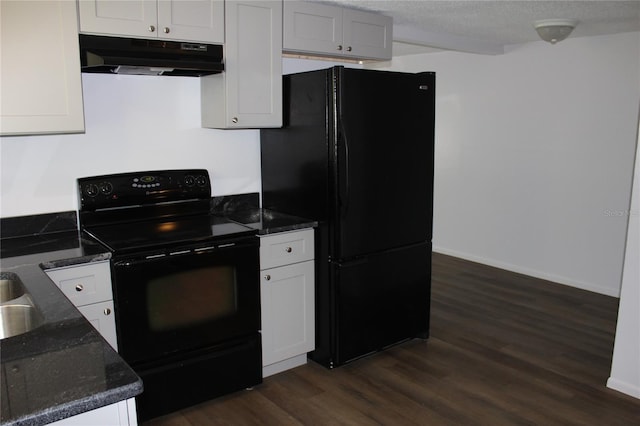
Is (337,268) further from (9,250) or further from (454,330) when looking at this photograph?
(9,250)

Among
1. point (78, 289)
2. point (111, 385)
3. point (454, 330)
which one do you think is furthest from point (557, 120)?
point (111, 385)

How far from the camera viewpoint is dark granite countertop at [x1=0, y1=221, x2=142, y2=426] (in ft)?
3.54


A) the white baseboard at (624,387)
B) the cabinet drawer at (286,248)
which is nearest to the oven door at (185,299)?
the cabinet drawer at (286,248)

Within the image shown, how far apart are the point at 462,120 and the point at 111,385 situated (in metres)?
4.99

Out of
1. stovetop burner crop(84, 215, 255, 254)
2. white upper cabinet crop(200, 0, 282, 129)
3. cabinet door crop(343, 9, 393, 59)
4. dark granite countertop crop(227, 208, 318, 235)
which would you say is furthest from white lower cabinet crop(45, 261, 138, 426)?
cabinet door crop(343, 9, 393, 59)

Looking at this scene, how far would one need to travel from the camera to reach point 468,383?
302 centimetres

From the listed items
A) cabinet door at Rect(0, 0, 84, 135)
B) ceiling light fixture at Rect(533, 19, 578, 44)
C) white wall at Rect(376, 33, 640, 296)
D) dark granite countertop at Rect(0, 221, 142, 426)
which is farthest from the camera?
white wall at Rect(376, 33, 640, 296)

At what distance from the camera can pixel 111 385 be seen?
115 cm

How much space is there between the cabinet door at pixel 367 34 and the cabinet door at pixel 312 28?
65mm

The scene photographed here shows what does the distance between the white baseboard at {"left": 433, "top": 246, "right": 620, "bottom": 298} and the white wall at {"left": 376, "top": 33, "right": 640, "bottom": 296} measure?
0.03 feet

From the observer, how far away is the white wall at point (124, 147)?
2666mm

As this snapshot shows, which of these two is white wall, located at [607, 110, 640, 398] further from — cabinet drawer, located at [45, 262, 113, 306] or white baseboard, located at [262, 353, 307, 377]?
cabinet drawer, located at [45, 262, 113, 306]

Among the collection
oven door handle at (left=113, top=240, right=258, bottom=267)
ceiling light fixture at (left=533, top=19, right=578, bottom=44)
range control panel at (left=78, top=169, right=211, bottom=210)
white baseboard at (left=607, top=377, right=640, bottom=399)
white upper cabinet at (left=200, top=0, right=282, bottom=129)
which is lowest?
white baseboard at (left=607, top=377, right=640, bottom=399)

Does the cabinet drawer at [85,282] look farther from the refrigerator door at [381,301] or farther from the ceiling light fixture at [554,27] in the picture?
the ceiling light fixture at [554,27]
